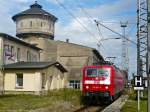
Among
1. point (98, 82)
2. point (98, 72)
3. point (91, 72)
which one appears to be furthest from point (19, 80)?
point (98, 82)

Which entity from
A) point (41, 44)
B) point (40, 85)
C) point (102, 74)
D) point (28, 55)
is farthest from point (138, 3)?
point (41, 44)

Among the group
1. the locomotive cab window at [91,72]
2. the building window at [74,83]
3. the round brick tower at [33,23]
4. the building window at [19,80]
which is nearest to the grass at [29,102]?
Result: the locomotive cab window at [91,72]

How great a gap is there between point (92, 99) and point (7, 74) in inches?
546

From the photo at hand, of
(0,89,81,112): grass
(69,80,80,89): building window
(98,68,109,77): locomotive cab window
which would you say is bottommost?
(0,89,81,112): grass

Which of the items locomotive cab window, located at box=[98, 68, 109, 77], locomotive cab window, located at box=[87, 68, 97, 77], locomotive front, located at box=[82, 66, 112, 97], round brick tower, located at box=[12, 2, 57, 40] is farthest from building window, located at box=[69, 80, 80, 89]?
locomotive cab window, located at box=[98, 68, 109, 77]

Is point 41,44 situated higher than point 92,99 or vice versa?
point 41,44

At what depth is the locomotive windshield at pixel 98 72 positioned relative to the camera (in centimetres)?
3092

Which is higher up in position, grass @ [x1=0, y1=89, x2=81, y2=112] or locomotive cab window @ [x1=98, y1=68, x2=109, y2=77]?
locomotive cab window @ [x1=98, y1=68, x2=109, y2=77]

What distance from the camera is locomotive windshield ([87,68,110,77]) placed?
30.9m

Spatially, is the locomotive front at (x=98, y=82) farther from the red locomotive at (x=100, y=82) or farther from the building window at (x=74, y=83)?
the building window at (x=74, y=83)

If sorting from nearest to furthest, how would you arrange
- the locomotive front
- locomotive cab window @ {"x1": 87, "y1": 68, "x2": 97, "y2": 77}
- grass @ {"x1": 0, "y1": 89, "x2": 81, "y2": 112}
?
1. grass @ {"x1": 0, "y1": 89, "x2": 81, "y2": 112}
2. the locomotive front
3. locomotive cab window @ {"x1": 87, "y1": 68, "x2": 97, "y2": 77}

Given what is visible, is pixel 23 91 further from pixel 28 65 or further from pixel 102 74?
pixel 102 74

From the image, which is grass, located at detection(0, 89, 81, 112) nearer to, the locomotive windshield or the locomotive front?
the locomotive front

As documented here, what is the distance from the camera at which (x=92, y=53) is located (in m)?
67.3
